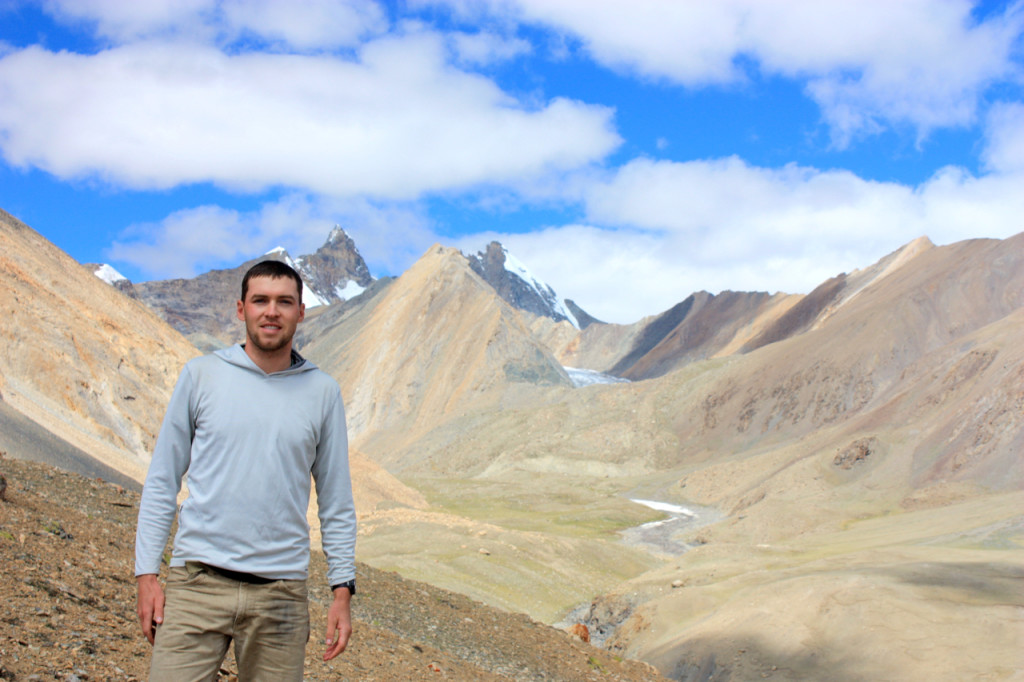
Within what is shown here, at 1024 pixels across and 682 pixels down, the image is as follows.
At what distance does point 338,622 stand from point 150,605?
0.91 meters

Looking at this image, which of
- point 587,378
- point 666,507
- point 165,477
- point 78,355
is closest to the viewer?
point 165,477

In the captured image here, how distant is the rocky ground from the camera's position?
6.82 m

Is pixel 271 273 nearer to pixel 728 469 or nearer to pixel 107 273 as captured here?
pixel 728 469

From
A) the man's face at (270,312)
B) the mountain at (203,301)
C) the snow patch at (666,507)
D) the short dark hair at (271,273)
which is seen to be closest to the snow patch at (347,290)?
the mountain at (203,301)

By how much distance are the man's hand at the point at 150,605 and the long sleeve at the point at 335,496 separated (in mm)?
818

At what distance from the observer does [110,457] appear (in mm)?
23875

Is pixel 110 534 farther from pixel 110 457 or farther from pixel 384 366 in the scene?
pixel 384 366

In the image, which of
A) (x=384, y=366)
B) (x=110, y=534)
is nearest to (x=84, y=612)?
(x=110, y=534)

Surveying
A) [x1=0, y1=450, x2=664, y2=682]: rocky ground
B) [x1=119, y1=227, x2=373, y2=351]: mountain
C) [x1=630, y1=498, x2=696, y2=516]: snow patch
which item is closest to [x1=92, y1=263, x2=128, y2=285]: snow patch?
[x1=119, y1=227, x2=373, y2=351]: mountain

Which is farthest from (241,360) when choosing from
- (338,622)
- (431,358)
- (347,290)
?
(347,290)

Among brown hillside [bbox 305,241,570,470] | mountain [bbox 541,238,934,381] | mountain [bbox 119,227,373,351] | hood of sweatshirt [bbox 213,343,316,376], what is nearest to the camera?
hood of sweatshirt [bbox 213,343,316,376]

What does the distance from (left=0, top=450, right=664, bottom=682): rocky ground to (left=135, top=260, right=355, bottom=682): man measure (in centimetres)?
266

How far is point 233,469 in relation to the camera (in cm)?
418

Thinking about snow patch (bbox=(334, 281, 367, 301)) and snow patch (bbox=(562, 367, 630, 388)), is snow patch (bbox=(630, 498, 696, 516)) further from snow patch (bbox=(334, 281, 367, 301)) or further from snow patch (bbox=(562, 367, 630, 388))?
snow patch (bbox=(334, 281, 367, 301))
